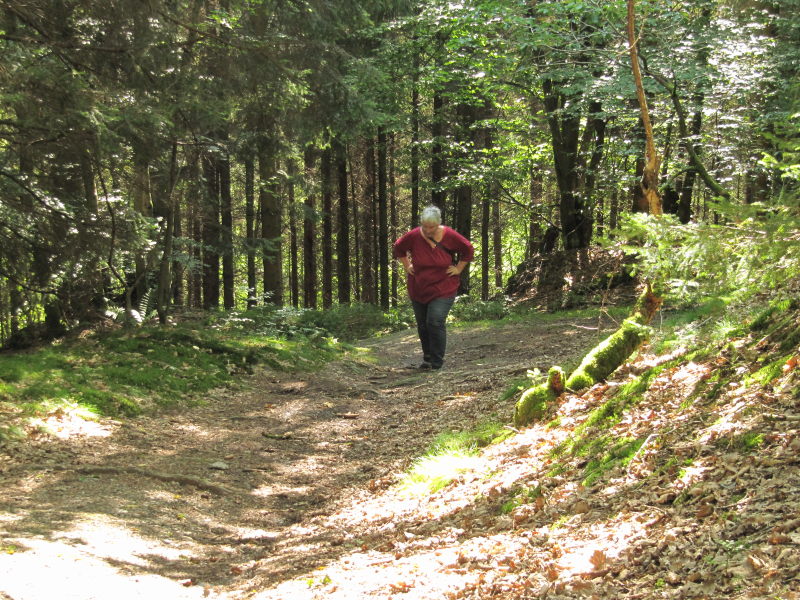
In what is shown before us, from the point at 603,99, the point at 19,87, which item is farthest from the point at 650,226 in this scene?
the point at 603,99

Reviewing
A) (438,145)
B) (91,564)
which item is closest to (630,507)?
(91,564)

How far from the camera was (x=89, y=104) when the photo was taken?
6.70 m

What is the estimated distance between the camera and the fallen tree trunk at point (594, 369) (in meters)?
5.66

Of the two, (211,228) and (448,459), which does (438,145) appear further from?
(448,459)

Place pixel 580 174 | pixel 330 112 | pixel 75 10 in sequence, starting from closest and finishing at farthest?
pixel 75 10 < pixel 330 112 < pixel 580 174

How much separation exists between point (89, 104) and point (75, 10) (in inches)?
71.6

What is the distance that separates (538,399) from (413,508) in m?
1.65

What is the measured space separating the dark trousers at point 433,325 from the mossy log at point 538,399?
3.60 metres

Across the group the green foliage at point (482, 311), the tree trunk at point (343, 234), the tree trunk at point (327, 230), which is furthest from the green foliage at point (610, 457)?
the tree trunk at point (327, 230)

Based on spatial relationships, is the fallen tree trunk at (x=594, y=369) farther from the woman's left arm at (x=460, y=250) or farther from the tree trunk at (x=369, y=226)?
the tree trunk at (x=369, y=226)

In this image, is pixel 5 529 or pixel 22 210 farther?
pixel 22 210

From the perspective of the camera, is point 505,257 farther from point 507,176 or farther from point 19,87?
point 19,87

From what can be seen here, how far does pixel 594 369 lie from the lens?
19.0 ft

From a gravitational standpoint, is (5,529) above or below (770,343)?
below
